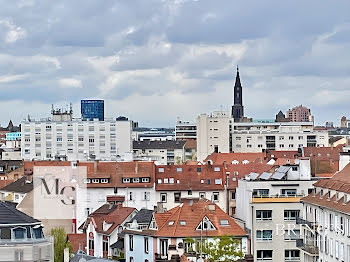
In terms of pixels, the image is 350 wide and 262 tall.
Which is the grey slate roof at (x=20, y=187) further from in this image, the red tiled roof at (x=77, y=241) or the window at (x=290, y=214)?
the window at (x=290, y=214)

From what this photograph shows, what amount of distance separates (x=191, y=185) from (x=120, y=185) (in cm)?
758

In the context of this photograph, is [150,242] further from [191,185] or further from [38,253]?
[191,185]

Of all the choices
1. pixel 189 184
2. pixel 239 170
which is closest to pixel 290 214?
pixel 189 184

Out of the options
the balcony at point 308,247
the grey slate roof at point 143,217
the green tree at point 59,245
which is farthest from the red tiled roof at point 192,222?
the green tree at point 59,245

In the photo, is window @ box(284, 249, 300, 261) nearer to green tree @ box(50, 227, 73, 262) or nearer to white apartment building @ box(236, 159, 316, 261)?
white apartment building @ box(236, 159, 316, 261)

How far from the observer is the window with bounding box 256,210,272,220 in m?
80.2

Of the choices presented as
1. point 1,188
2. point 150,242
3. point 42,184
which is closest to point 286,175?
point 150,242

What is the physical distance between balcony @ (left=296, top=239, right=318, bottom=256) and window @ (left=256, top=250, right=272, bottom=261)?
4.49 meters

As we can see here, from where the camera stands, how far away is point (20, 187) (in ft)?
416

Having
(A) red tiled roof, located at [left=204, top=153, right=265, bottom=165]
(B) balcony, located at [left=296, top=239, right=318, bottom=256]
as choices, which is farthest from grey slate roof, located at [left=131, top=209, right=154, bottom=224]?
(A) red tiled roof, located at [left=204, top=153, right=265, bottom=165]

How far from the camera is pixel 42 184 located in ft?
395

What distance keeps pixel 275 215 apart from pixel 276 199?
1.18 m

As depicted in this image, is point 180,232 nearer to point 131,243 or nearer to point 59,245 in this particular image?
point 131,243

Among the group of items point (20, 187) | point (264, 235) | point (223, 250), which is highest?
point (20, 187)
